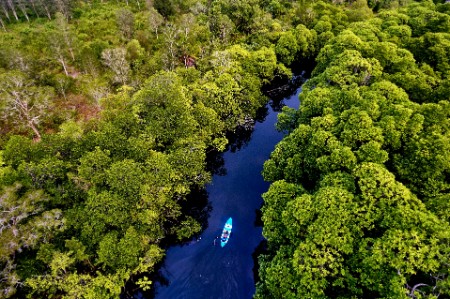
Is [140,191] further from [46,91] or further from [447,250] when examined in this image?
[46,91]

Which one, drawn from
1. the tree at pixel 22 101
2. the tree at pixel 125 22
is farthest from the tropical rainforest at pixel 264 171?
the tree at pixel 125 22

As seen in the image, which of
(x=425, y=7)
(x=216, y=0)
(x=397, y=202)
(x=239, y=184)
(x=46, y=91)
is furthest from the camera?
(x=216, y=0)

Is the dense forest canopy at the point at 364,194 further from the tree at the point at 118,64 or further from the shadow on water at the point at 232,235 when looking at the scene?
the tree at the point at 118,64

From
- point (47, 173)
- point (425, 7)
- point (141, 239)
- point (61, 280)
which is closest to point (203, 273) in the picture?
point (141, 239)

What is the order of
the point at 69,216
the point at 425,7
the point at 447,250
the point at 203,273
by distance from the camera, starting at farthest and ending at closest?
the point at 425,7, the point at 203,273, the point at 69,216, the point at 447,250

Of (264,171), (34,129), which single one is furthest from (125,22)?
(264,171)

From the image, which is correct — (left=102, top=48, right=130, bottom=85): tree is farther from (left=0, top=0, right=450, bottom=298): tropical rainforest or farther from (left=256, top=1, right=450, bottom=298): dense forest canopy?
(left=256, top=1, right=450, bottom=298): dense forest canopy

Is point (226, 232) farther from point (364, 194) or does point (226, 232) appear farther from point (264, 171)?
point (364, 194)
